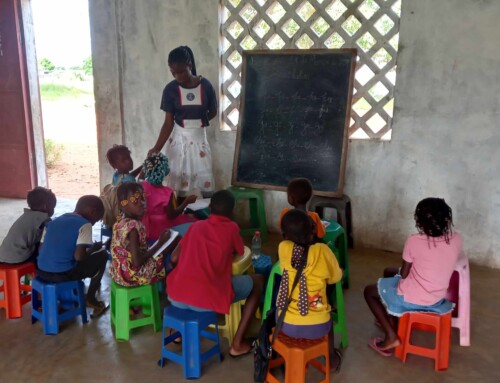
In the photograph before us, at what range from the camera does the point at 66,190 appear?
659 centimetres

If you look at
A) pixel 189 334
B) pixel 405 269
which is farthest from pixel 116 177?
pixel 405 269

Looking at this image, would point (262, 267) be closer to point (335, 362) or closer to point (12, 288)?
point (335, 362)

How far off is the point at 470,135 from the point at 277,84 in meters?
1.51

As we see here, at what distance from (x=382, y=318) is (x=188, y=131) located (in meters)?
2.04

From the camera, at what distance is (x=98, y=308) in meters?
2.83

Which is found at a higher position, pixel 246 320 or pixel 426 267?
pixel 426 267

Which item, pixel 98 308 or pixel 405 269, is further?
pixel 98 308

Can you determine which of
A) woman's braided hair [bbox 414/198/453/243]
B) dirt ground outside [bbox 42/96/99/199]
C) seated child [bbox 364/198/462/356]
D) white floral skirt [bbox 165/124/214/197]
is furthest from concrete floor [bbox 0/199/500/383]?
dirt ground outside [bbox 42/96/99/199]

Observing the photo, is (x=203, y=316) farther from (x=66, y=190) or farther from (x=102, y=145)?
(x=66, y=190)

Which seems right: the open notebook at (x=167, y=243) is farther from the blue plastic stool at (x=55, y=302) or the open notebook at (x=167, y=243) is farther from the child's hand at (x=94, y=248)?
the blue plastic stool at (x=55, y=302)

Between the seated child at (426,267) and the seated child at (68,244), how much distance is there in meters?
1.55

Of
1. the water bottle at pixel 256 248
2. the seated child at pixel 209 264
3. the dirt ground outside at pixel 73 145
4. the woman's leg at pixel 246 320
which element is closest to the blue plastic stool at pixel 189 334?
the seated child at pixel 209 264

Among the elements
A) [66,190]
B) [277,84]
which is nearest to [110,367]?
[277,84]

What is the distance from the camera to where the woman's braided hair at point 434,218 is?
84.5 inches
